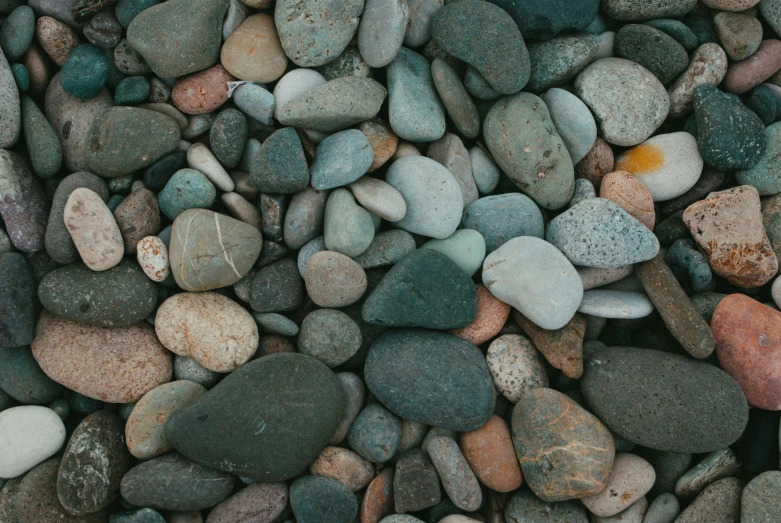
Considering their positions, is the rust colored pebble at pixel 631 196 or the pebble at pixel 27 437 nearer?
the pebble at pixel 27 437

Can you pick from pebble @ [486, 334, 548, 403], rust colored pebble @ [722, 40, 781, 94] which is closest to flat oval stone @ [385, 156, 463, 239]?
pebble @ [486, 334, 548, 403]

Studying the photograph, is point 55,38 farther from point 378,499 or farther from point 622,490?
point 622,490

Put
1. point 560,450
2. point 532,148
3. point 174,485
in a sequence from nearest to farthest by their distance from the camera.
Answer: point 174,485 < point 560,450 < point 532,148

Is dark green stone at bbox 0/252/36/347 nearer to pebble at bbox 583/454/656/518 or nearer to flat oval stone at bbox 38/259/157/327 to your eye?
flat oval stone at bbox 38/259/157/327

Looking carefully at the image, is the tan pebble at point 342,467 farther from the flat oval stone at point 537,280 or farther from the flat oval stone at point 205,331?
the flat oval stone at point 537,280

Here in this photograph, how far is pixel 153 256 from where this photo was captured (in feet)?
8.11

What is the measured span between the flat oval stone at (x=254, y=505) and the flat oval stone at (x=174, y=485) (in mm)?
47

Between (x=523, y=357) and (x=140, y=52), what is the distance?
2.03 metres

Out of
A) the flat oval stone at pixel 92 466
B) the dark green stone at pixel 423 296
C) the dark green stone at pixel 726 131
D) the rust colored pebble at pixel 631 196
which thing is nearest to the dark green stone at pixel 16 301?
the flat oval stone at pixel 92 466

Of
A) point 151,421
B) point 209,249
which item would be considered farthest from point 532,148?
point 151,421

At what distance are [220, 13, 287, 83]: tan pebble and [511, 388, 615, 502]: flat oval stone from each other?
1779mm

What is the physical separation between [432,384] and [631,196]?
1203 millimetres

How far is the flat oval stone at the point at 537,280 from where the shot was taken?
8.26 ft

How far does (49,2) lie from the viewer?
8.43 feet
